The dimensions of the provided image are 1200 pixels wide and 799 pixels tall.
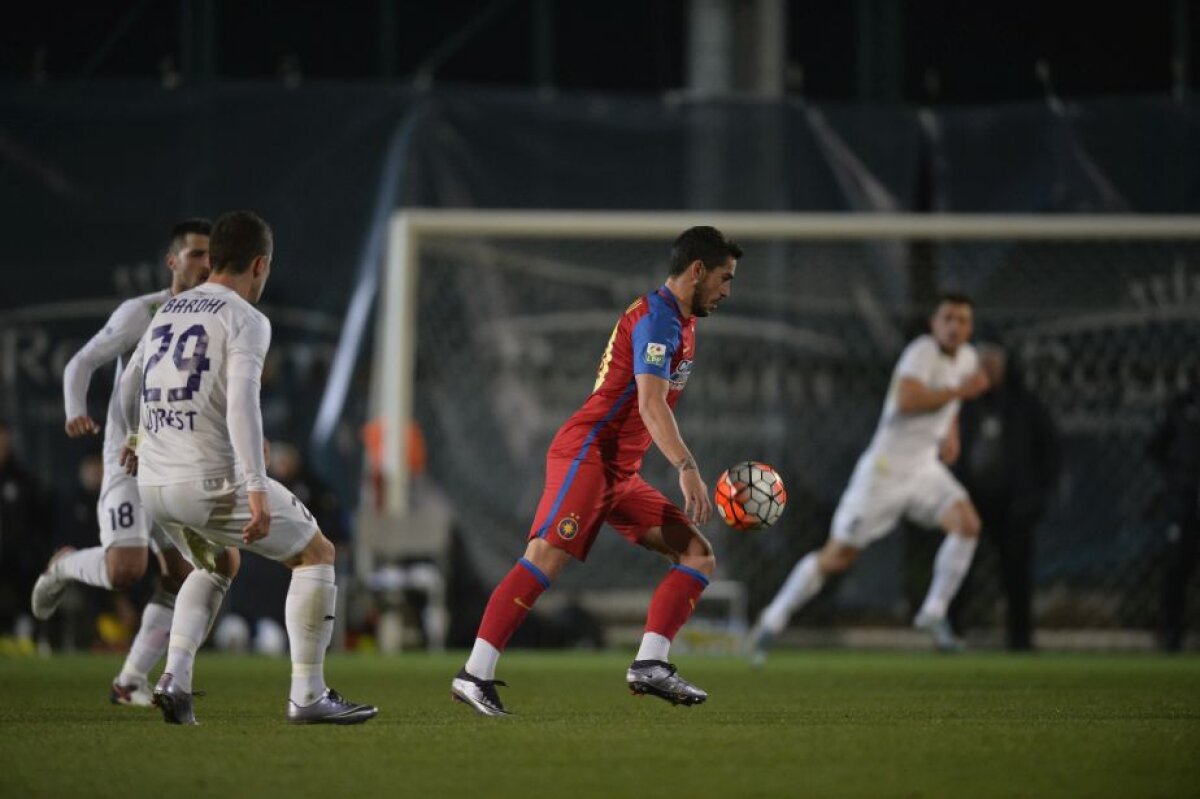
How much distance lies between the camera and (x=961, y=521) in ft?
42.7

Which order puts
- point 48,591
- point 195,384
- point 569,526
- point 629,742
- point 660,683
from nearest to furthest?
point 629,742
point 195,384
point 569,526
point 660,683
point 48,591

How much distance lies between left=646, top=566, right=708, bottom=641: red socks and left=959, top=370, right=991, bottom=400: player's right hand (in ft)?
16.7

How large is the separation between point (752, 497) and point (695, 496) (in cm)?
84

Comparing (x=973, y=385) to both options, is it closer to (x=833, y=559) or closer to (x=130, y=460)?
(x=833, y=559)

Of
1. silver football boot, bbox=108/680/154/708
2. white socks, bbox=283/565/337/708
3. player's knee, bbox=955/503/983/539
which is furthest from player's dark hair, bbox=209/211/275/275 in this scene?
player's knee, bbox=955/503/983/539

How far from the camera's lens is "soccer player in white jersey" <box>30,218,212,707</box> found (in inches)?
324

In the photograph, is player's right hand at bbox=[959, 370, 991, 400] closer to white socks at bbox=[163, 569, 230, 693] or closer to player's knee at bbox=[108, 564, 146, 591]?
player's knee at bbox=[108, 564, 146, 591]

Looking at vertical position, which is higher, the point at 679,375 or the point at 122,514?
the point at 679,375

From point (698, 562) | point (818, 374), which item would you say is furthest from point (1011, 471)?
point (698, 562)

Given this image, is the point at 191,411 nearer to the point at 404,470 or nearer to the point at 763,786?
the point at 763,786

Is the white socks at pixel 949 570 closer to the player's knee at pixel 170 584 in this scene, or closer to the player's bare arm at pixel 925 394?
the player's bare arm at pixel 925 394

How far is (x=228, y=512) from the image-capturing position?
6.85 metres

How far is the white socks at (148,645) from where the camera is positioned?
820cm

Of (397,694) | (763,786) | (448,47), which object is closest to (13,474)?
(448,47)
